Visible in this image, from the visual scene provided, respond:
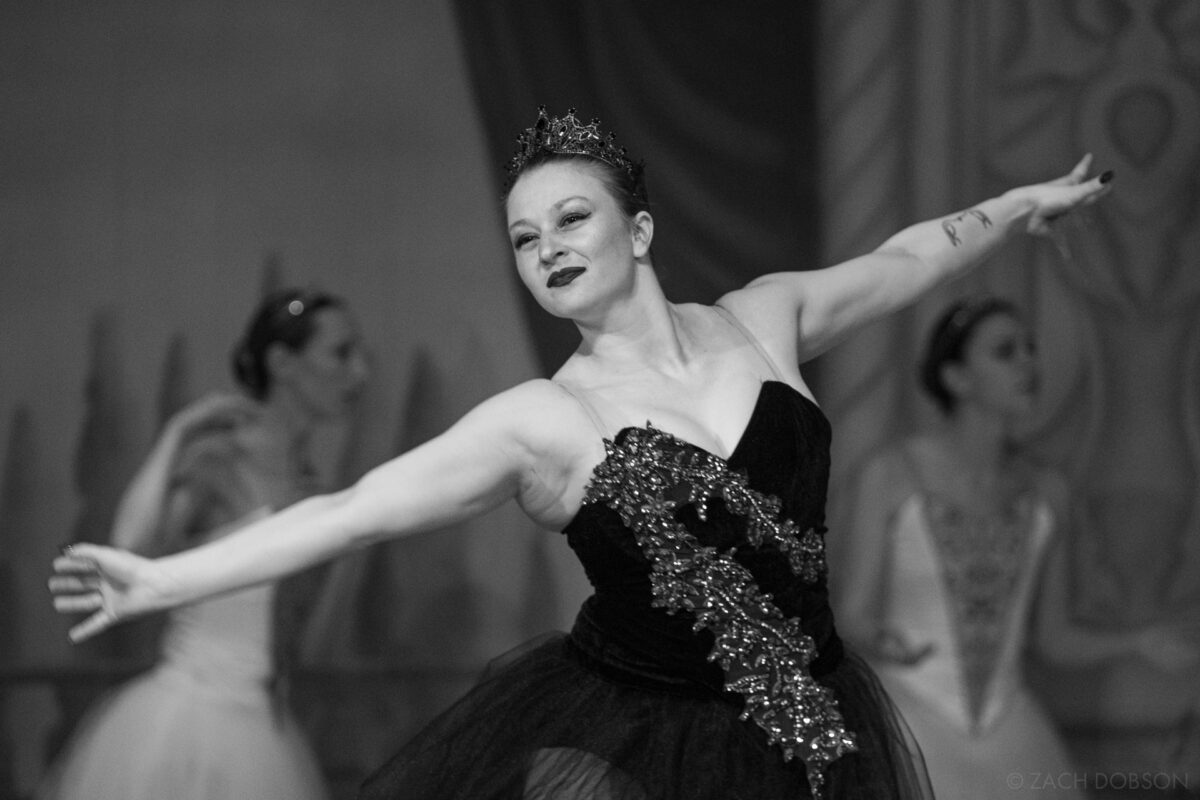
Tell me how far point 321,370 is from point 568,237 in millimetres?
1854

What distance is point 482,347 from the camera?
4434mm

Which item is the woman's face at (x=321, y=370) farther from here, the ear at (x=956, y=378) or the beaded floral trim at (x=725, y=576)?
the beaded floral trim at (x=725, y=576)

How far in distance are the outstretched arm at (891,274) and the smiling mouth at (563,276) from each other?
248 mm

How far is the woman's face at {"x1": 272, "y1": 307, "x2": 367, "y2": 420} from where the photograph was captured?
3.50m

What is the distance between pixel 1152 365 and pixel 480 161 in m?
2.08

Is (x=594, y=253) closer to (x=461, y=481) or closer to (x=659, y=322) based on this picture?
(x=659, y=322)

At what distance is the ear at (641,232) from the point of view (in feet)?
6.04

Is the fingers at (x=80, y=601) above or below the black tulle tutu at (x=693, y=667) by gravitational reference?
above

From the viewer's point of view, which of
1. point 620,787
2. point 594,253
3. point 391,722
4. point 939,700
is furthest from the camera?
point 391,722

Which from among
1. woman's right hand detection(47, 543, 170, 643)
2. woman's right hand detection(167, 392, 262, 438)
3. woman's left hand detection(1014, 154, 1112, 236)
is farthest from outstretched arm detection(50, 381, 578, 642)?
woman's right hand detection(167, 392, 262, 438)

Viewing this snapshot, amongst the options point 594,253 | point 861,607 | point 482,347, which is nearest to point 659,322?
point 594,253

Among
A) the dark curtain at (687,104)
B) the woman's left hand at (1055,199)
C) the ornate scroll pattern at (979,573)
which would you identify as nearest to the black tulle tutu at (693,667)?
the woman's left hand at (1055,199)

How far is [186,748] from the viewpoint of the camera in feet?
10.3

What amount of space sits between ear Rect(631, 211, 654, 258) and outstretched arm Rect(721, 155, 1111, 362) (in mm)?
145
